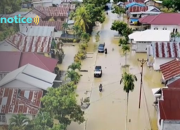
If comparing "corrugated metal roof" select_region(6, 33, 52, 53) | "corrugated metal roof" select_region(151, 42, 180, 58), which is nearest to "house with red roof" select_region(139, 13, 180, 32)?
"corrugated metal roof" select_region(151, 42, 180, 58)

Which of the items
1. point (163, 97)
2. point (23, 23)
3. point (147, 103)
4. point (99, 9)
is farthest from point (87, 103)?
point (99, 9)

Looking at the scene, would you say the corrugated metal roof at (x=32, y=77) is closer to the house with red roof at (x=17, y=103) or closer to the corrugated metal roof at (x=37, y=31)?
the house with red roof at (x=17, y=103)

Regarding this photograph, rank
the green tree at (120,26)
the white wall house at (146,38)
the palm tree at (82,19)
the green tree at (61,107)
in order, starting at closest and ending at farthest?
the green tree at (61,107)
the white wall house at (146,38)
the green tree at (120,26)
the palm tree at (82,19)

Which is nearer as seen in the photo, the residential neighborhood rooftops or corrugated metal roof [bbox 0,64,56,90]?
corrugated metal roof [bbox 0,64,56,90]

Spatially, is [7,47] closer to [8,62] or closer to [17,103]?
[8,62]

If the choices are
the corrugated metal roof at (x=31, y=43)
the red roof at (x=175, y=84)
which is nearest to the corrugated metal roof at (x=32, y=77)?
the corrugated metal roof at (x=31, y=43)

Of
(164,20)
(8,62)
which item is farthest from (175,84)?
(164,20)

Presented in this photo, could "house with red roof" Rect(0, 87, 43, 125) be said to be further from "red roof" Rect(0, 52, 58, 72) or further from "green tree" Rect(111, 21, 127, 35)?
"green tree" Rect(111, 21, 127, 35)
